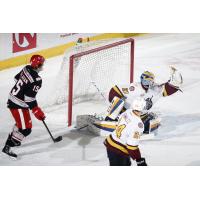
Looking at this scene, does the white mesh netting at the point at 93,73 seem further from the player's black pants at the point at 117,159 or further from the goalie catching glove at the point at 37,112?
the player's black pants at the point at 117,159

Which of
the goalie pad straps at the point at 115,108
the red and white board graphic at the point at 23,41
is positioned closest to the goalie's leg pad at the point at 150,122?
the goalie pad straps at the point at 115,108

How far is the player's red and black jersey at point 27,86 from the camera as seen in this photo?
13.4 feet

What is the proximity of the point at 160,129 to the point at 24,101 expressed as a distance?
1.01 m

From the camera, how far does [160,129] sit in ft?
13.7

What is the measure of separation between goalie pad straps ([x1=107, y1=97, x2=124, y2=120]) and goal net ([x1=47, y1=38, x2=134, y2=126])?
0.07 m

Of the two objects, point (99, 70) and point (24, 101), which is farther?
point (99, 70)

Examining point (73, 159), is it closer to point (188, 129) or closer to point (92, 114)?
point (92, 114)

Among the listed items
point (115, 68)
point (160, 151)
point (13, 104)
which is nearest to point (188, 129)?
point (160, 151)

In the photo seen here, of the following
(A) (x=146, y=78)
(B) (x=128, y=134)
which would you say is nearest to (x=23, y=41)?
(A) (x=146, y=78)

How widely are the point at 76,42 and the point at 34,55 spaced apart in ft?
1.05

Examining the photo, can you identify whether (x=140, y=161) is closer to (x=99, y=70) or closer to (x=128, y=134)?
(x=128, y=134)

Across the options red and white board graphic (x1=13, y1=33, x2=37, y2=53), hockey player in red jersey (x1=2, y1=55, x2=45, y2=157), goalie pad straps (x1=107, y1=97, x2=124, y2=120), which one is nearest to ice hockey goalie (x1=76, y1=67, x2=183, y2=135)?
goalie pad straps (x1=107, y1=97, x2=124, y2=120)

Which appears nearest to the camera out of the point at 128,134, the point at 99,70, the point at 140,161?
the point at 128,134
